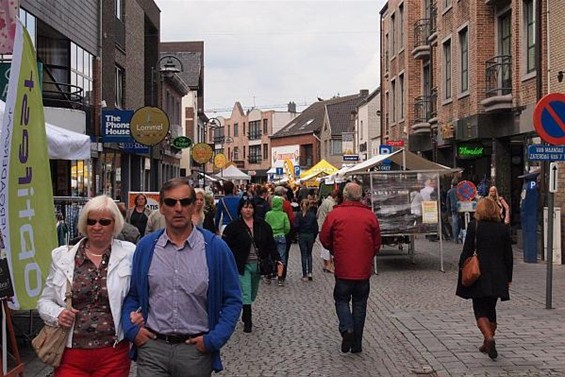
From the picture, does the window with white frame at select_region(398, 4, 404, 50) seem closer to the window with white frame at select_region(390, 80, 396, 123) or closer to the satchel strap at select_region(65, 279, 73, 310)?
the window with white frame at select_region(390, 80, 396, 123)

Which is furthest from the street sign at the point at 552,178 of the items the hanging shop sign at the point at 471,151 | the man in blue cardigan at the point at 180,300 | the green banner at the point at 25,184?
the hanging shop sign at the point at 471,151

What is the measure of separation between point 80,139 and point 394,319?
4777 millimetres

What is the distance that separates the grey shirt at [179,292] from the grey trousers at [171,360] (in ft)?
0.26

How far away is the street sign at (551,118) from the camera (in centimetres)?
1067

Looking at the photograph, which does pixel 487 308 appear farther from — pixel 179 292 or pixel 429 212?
pixel 429 212

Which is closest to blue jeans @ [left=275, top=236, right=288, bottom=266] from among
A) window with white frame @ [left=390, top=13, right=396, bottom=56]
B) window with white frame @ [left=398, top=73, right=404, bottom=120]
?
window with white frame @ [left=398, top=73, right=404, bottom=120]

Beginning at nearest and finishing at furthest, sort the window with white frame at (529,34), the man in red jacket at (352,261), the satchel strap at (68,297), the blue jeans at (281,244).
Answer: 1. the satchel strap at (68,297)
2. the man in red jacket at (352,261)
3. the blue jeans at (281,244)
4. the window with white frame at (529,34)

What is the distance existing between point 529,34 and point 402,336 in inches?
524

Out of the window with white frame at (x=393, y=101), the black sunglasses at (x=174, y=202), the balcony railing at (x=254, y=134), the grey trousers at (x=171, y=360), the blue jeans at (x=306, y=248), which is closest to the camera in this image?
the grey trousers at (x=171, y=360)

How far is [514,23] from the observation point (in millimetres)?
20984

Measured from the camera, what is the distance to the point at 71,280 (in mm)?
4488

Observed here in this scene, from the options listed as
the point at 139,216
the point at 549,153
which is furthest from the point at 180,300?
the point at 139,216

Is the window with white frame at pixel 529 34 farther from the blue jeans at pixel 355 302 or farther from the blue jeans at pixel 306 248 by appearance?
the blue jeans at pixel 355 302

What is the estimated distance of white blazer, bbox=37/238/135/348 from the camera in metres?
4.43
